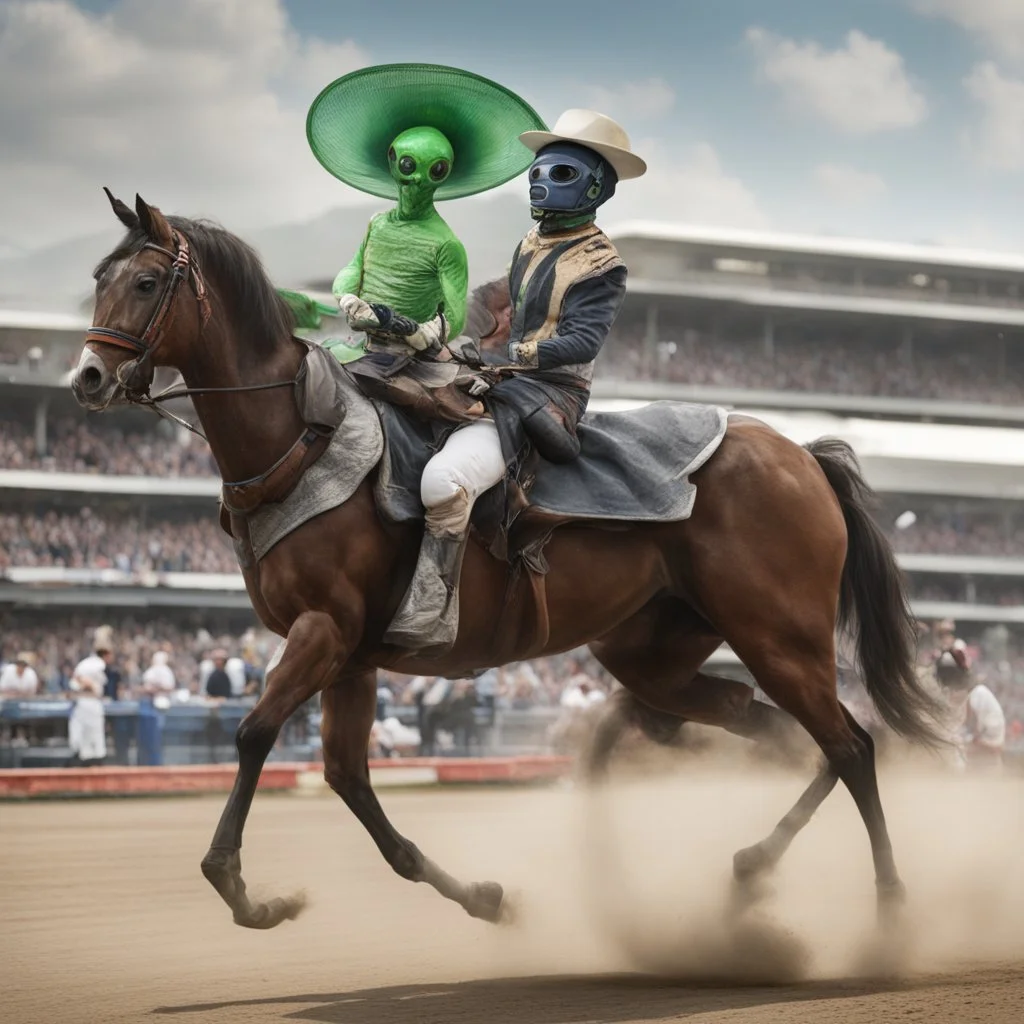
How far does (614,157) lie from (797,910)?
378 centimetres

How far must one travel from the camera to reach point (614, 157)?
23.3 ft

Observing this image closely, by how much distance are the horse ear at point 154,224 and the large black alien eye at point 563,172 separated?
5.80 feet

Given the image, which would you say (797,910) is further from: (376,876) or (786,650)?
(376,876)

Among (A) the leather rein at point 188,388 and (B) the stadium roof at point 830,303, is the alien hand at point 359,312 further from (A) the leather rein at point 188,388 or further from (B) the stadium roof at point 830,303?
(B) the stadium roof at point 830,303

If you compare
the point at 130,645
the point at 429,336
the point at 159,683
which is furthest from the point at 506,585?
the point at 130,645

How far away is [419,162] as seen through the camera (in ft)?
22.6

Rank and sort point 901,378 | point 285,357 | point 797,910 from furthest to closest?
point 901,378 → point 797,910 → point 285,357

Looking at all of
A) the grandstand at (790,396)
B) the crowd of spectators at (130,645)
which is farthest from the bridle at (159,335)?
the grandstand at (790,396)

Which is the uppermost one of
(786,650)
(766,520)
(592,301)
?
(592,301)

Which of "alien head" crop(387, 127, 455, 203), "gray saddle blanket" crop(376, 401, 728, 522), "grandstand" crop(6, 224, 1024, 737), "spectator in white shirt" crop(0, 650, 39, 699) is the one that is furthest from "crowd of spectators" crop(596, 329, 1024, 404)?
"alien head" crop(387, 127, 455, 203)

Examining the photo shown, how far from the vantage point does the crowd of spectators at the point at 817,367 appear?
4650cm

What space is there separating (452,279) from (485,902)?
2738mm

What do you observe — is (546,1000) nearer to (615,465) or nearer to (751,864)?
(751,864)

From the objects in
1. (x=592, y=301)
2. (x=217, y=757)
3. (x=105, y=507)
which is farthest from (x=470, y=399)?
(x=105, y=507)
